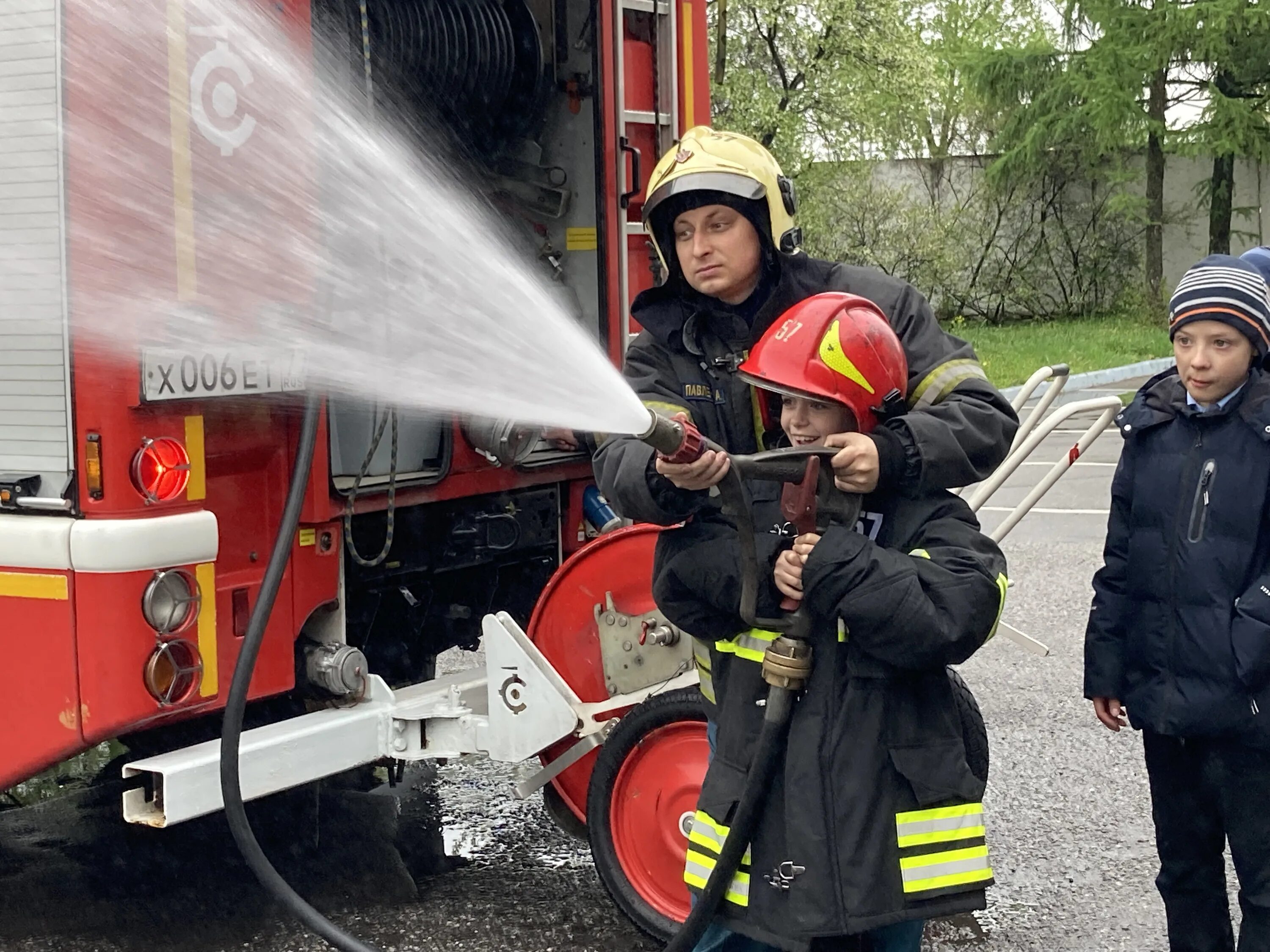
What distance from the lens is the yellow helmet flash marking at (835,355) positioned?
264 cm

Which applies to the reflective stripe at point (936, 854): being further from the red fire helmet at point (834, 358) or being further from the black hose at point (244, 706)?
the black hose at point (244, 706)

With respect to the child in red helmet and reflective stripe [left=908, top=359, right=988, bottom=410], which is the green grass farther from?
the child in red helmet

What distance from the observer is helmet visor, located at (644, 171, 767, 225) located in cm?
287

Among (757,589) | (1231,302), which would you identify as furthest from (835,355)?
(1231,302)

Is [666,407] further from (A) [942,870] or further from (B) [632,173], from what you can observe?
(B) [632,173]

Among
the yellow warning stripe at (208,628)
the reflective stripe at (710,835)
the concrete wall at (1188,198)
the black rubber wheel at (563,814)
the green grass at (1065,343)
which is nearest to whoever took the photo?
the reflective stripe at (710,835)

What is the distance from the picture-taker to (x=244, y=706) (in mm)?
3684

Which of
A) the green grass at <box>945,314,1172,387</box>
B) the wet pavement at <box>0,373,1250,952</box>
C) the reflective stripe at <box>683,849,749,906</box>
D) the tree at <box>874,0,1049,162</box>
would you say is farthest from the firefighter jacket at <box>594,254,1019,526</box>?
the tree at <box>874,0,1049,162</box>

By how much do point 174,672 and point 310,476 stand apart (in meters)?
0.64

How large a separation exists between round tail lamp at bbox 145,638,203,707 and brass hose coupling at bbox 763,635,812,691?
5.46 ft

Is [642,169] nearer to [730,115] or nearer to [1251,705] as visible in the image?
[1251,705]

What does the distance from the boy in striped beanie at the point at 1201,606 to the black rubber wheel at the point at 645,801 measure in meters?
1.06

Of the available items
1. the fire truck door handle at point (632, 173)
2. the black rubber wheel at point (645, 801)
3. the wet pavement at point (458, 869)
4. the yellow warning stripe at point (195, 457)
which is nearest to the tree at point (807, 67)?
the wet pavement at point (458, 869)

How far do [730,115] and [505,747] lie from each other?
61.4 ft
